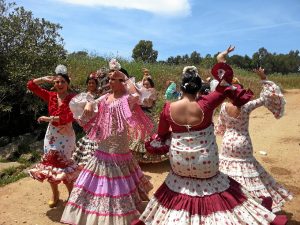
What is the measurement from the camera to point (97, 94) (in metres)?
6.38

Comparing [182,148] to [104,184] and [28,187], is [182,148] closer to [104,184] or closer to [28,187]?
[104,184]

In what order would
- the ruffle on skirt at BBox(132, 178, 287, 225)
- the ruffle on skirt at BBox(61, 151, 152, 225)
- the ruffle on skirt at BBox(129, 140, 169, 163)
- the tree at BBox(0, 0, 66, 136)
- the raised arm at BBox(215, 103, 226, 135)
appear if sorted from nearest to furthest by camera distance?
the ruffle on skirt at BBox(132, 178, 287, 225) → the ruffle on skirt at BBox(61, 151, 152, 225) → the raised arm at BBox(215, 103, 226, 135) → the ruffle on skirt at BBox(129, 140, 169, 163) → the tree at BBox(0, 0, 66, 136)

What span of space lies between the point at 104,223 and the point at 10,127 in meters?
6.87

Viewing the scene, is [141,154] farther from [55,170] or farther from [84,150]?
[55,170]

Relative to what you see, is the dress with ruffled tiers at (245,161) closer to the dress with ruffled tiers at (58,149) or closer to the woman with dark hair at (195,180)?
the woman with dark hair at (195,180)

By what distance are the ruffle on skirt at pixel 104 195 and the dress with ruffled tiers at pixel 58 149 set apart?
2.11 ft

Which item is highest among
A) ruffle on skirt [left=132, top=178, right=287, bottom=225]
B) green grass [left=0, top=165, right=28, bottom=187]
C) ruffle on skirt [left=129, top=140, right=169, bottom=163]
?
ruffle on skirt [left=132, top=178, right=287, bottom=225]

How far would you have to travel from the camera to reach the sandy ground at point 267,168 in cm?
564

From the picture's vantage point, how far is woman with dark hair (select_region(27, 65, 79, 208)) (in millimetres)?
5379

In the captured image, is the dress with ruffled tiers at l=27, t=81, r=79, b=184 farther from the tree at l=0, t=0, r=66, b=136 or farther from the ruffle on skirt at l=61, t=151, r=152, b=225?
the tree at l=0, t=0, r=66, b=136

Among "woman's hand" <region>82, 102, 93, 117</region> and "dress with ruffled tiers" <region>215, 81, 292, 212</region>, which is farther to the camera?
"dress with ruffled tiers" <region>215, 81, 292, 212</region>

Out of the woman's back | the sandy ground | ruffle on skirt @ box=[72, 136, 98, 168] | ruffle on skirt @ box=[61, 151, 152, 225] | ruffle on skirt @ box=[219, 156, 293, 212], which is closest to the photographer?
the woman's back

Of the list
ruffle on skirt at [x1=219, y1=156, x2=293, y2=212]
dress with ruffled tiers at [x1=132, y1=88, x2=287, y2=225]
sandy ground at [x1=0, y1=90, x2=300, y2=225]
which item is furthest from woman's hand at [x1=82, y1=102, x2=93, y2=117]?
ruffle on skirt at [x1=219, y1=156, x2=293, y2=212]

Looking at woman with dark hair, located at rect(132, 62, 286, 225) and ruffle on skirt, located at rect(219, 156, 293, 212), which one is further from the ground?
woman with dark hair, located at rect(132, 62, 286, 225)
